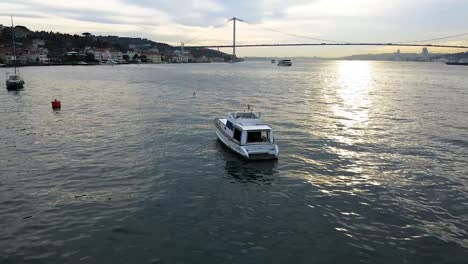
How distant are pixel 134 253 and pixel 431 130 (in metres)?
41.5

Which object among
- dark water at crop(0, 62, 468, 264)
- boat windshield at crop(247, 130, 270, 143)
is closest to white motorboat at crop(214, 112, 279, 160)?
boat windshield at crop(247, 130, 270, 143)

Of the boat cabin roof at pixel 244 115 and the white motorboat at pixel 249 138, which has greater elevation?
the boat cabin roof at pixel 244 115

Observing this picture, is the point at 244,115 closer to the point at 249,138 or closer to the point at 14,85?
the point at 249,138

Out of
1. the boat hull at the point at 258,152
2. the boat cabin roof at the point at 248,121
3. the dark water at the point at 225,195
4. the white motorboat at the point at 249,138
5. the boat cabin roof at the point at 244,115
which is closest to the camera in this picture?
the dark water at the point at 225,195

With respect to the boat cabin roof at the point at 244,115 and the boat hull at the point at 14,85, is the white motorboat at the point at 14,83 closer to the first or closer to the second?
the boat hull at the point at 14,85

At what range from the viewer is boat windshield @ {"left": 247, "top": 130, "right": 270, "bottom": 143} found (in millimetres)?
32375

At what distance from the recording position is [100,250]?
16625mm

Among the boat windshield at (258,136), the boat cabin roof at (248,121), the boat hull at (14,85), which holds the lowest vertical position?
the boat windshield at (258,136)

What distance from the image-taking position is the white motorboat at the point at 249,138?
3086cm

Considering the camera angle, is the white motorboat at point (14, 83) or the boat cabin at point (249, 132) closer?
the boat cabin at point (249, 132)

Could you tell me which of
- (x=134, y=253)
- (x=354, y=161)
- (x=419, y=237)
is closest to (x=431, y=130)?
(x=354, y=161)

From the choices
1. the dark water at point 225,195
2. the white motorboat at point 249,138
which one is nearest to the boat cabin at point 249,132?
the white motorboat at point 249,138

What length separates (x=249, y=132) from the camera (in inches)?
1272

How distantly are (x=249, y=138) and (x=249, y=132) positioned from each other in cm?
57
